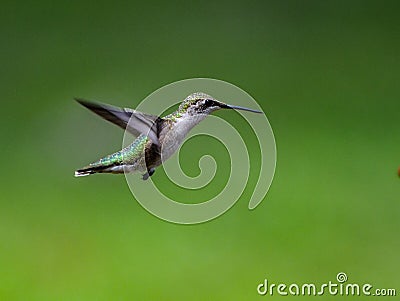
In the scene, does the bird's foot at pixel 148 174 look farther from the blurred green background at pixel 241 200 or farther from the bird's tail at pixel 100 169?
the blurred green background at pixel 241 200

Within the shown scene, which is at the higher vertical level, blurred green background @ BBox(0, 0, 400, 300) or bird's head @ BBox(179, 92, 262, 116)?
blurred green background @ BBox(0, 0, 400, 300)

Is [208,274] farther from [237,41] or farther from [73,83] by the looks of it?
[237,41]

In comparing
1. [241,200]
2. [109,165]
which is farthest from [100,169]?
[241,200]

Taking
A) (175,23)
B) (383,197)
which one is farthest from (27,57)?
(383,197)

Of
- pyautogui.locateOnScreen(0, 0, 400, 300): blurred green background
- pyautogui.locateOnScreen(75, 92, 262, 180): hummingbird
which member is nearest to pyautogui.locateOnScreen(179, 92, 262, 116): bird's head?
pyautogui.locateOnScreen(75, 92, 262, 180): hummingbird

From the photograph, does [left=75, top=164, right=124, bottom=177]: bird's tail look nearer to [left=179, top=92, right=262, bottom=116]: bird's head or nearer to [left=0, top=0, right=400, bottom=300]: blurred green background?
[left=179, top=92, right=262, bottom=116]: bird's head

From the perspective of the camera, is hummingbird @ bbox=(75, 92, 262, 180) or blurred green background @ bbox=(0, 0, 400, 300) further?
blurred green background @ bbox=(0, 0, 400, 300)
